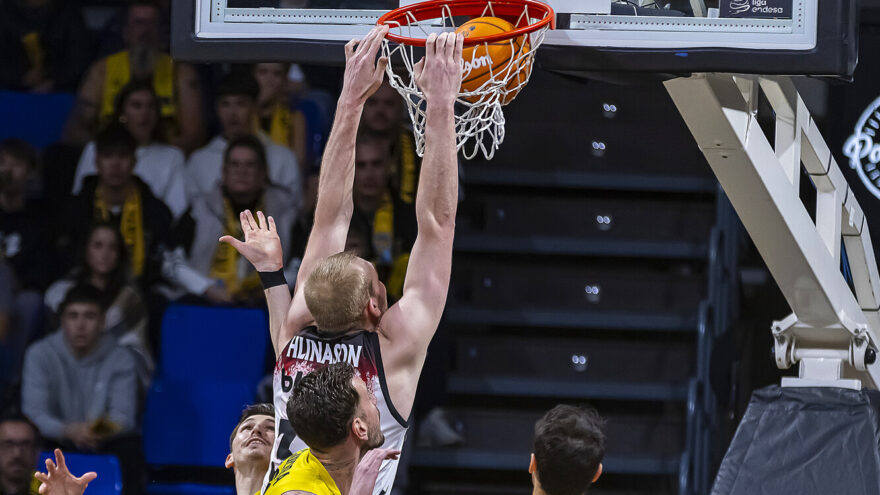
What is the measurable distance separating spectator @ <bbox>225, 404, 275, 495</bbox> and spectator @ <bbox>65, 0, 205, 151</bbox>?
3.94m

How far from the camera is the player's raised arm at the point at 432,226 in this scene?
357 cm

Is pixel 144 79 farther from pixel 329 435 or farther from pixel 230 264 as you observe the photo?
pixel 329 435

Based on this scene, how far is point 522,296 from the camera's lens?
7488mm

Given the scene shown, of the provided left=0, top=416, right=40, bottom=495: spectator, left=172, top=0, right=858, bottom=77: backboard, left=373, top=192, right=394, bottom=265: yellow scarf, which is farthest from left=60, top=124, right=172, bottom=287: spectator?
left=172, top=0, right=858, bottom=77: backboard

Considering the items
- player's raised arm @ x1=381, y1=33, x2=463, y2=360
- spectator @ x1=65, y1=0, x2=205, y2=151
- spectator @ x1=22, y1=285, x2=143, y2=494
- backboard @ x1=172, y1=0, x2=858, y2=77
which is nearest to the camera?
player's raised arm @ x1=381, y1=33, x2=463, y2=360

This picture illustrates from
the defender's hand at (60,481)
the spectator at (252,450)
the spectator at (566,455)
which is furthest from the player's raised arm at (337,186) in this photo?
the spectator at (566,455)

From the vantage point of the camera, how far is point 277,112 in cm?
768

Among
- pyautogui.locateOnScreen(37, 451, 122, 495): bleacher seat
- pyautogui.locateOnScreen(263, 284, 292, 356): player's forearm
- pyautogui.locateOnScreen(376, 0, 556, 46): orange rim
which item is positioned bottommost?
pyautogui.locateOnScreen(37, 451, 122, 495): bleacher seat

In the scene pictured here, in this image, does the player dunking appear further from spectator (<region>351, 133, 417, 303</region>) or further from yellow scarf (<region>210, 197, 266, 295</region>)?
yellow scarf (<region>210, 197, 266, 295</region>)

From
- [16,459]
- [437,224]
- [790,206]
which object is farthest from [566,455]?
[16,459]

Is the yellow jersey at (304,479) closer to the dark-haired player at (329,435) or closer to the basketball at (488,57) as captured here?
the dark-haired player at (329,435)

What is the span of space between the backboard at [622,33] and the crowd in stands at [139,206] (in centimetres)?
266

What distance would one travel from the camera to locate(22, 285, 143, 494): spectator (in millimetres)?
7016

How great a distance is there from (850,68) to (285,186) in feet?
13.3
